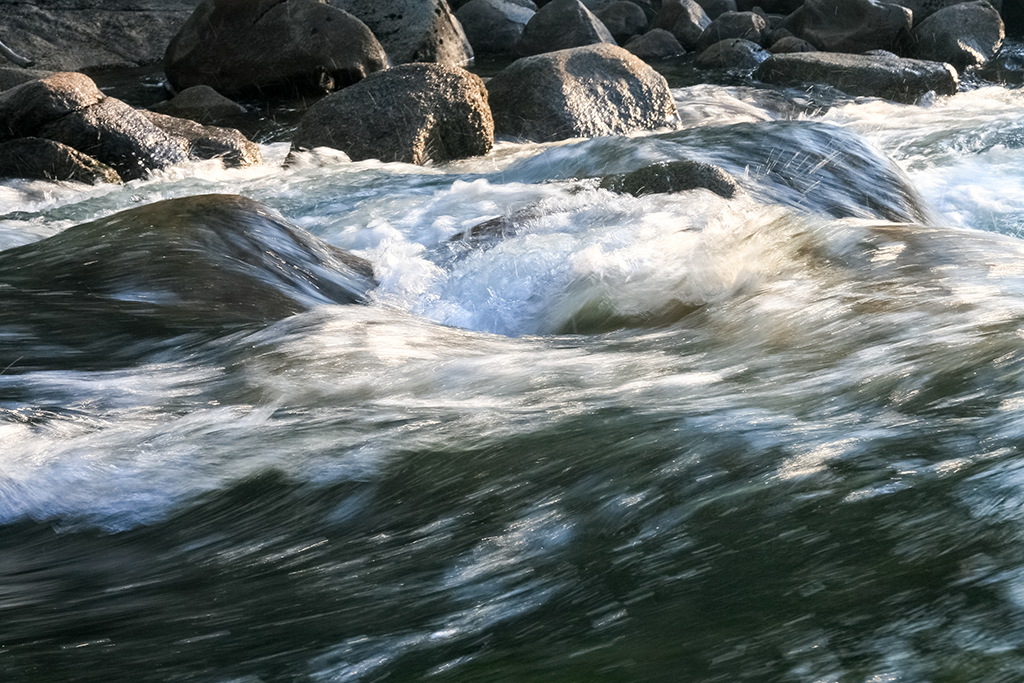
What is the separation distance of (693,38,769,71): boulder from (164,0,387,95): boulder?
5587mm

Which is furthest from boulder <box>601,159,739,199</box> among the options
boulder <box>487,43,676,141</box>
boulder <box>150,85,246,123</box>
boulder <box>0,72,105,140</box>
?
boulder <box>150,85,246,123</box>

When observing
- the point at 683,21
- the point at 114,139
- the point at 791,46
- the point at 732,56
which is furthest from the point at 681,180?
the point at 683,21

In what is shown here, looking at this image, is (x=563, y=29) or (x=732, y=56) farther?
(x=732, y=56)

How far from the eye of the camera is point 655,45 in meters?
16.4

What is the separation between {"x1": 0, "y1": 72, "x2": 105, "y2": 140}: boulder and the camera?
778 cm

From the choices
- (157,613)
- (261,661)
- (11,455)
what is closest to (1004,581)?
(261,661)

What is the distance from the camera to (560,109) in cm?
901

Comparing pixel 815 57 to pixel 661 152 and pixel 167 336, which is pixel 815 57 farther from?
pixel 167 336

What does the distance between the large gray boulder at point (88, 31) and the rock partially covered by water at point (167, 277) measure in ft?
42.0

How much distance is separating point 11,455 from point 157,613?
0.85 m

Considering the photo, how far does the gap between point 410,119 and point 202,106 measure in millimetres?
4363

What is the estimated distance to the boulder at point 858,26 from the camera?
15414 mm

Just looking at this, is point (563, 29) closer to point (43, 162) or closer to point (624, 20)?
point (624, 20)

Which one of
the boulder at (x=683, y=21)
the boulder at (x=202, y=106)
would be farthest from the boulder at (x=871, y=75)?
the boulder at (x=202, y=106)
